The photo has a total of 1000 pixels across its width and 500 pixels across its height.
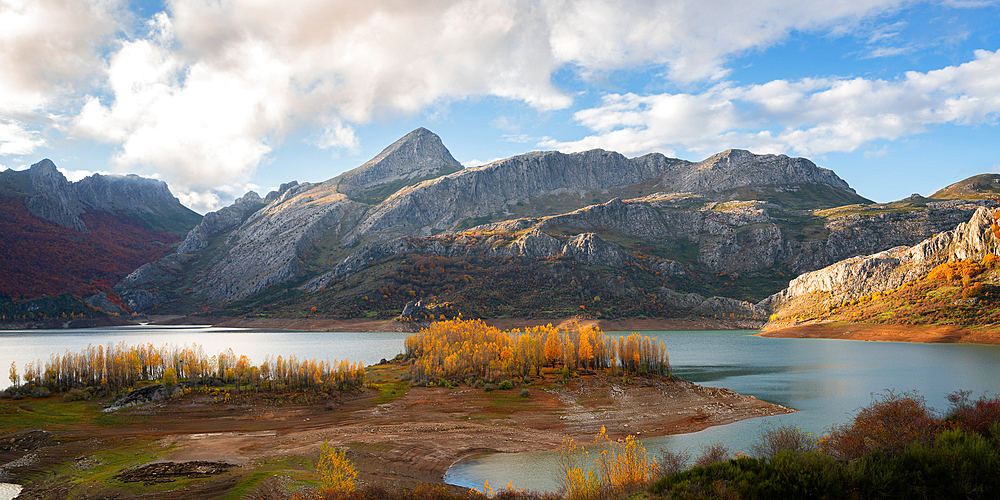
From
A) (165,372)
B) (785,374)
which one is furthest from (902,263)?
(165,372)

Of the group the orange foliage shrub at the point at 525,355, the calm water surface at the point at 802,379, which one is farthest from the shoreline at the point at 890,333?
the orange foliage shrub at the point at 525,355

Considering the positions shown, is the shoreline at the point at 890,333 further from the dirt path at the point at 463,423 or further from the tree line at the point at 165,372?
the tree line at the point at 165,372

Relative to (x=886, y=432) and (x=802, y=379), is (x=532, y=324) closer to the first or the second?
(x=802, y=379)

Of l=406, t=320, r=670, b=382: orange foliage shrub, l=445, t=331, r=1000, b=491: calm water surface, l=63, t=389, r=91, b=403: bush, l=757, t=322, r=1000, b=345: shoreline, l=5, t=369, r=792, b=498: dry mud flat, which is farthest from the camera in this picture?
l=757, t=322, r=1000, b=345: shoreline

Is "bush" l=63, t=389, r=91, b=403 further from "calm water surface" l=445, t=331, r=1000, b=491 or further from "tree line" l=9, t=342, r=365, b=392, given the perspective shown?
"calm water surface" l=445, t=331, r=1000, b=491

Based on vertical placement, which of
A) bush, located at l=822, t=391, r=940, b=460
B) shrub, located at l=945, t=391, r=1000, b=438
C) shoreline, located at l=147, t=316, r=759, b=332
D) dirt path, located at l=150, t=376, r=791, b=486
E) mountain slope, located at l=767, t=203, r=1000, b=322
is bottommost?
shoreline, located at l=147, t=316, r=759, b=332

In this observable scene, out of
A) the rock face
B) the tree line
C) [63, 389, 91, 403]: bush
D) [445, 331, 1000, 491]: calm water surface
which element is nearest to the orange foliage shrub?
[445, 331, 1000, 491]: calm water surface
